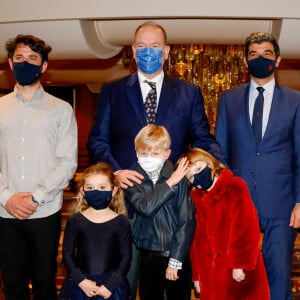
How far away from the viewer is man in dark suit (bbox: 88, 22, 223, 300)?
252 cm

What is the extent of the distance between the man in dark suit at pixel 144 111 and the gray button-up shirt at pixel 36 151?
14cm

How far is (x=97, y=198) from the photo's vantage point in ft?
7.93

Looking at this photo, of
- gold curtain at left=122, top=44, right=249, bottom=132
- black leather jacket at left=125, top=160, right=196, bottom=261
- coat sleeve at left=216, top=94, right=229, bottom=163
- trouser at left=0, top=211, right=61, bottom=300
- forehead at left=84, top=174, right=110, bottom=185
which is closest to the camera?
black leather jacket at left=125, top=160, right=196, bottom=261

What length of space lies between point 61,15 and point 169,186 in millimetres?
2303

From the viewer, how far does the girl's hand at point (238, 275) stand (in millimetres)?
2365

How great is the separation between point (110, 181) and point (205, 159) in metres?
0.43

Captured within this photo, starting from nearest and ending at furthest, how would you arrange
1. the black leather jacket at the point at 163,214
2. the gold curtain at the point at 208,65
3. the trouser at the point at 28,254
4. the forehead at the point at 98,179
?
1. the black leather jacket at the point at 163,214
2. the forehead at the point at 98,179
3. the trouser at the point at 28,254
4. the gold curtain at the point at 208,65

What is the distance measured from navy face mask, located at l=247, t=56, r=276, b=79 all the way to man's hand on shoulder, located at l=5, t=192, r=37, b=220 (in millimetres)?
1194

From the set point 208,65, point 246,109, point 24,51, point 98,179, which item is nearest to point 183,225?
point 98,179

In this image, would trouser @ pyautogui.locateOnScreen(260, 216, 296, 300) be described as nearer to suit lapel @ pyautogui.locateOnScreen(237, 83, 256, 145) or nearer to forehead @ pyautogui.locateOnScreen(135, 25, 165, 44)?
suit lapel @ pyautogui.locateOnScreen(237, 83, 256, 145)

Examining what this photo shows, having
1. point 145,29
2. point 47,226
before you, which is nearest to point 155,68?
point 145,29

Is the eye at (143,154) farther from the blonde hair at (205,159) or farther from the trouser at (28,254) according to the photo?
the trouser at (28,254)

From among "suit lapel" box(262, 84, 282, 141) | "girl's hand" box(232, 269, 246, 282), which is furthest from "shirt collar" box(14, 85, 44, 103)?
"girl's hand" box(232, 269, 246, 282)

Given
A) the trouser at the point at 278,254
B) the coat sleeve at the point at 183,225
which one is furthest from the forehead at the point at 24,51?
the trouser at the point at 278,254
